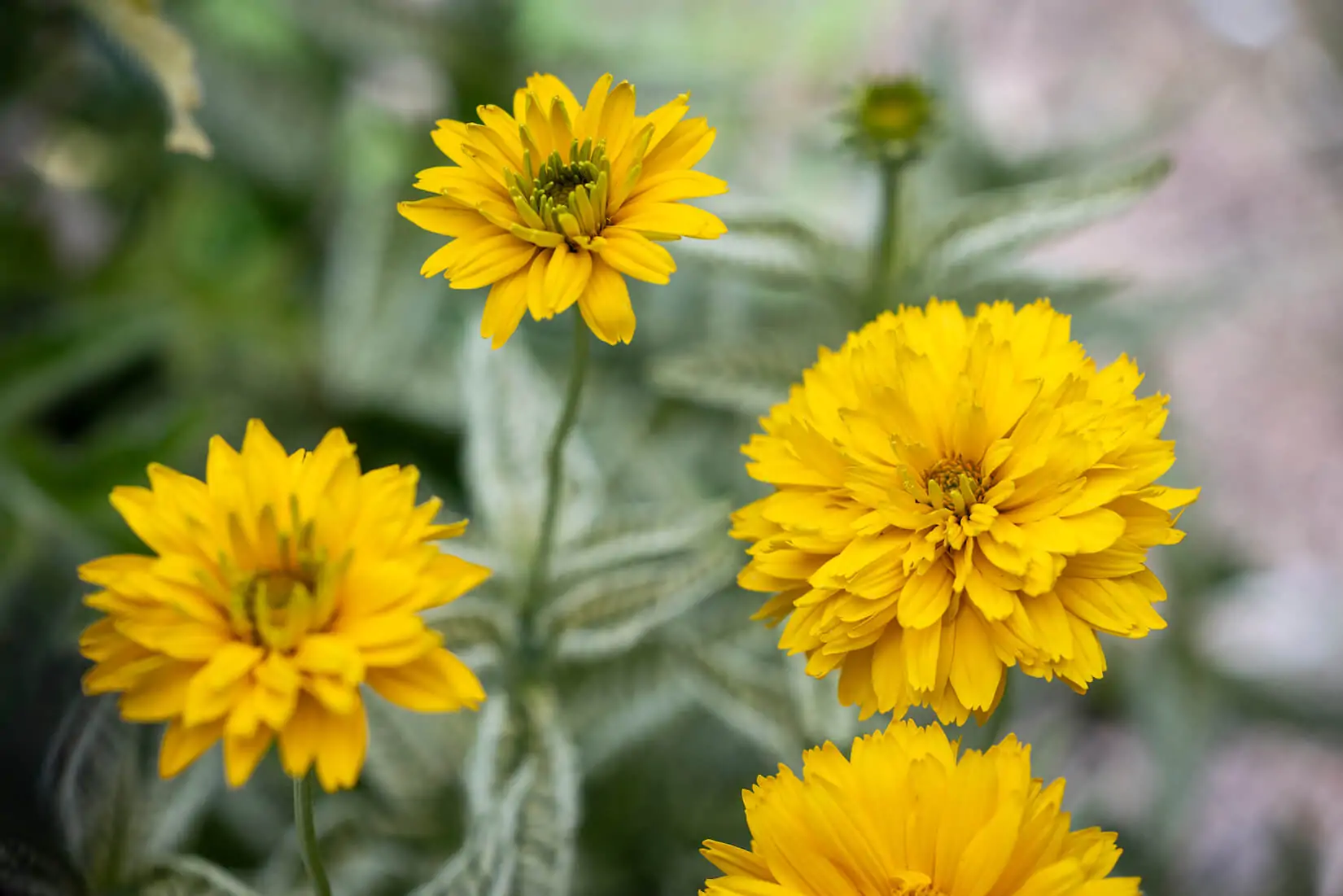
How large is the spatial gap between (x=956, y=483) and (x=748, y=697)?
0.68ft

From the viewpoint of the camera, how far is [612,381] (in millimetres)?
785

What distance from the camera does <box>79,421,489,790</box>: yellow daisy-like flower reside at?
26 cm

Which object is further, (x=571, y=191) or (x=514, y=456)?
(x=514, y=456)

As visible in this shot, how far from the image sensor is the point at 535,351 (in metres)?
0.79

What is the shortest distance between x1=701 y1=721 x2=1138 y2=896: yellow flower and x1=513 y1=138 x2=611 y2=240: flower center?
0.17 metres

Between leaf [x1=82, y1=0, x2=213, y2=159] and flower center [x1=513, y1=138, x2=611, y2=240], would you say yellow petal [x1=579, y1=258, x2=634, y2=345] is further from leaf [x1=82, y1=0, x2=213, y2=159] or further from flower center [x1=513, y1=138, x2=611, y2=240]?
leaf [x1=82, y1=0, x2=213, y2=159]

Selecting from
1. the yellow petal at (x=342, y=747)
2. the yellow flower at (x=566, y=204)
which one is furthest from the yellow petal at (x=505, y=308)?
the yellow petal at (x=342, y=747)

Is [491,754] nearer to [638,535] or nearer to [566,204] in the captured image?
[638,535]

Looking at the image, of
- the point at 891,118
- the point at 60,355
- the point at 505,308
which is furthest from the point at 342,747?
the point at 60,355

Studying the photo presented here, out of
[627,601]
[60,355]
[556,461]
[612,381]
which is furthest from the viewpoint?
[612,381]

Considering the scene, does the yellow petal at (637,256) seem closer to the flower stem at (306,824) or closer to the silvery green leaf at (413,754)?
the flower stem at (306,824)

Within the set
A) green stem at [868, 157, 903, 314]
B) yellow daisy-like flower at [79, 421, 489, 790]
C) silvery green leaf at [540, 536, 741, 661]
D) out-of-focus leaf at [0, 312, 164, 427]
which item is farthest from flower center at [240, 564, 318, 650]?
out-of-focus leaf at [0, 312, 164, 427]

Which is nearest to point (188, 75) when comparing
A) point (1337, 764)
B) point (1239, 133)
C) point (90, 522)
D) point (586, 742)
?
point (90, 522)

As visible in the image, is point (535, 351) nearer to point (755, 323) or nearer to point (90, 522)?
point (755, 323)
